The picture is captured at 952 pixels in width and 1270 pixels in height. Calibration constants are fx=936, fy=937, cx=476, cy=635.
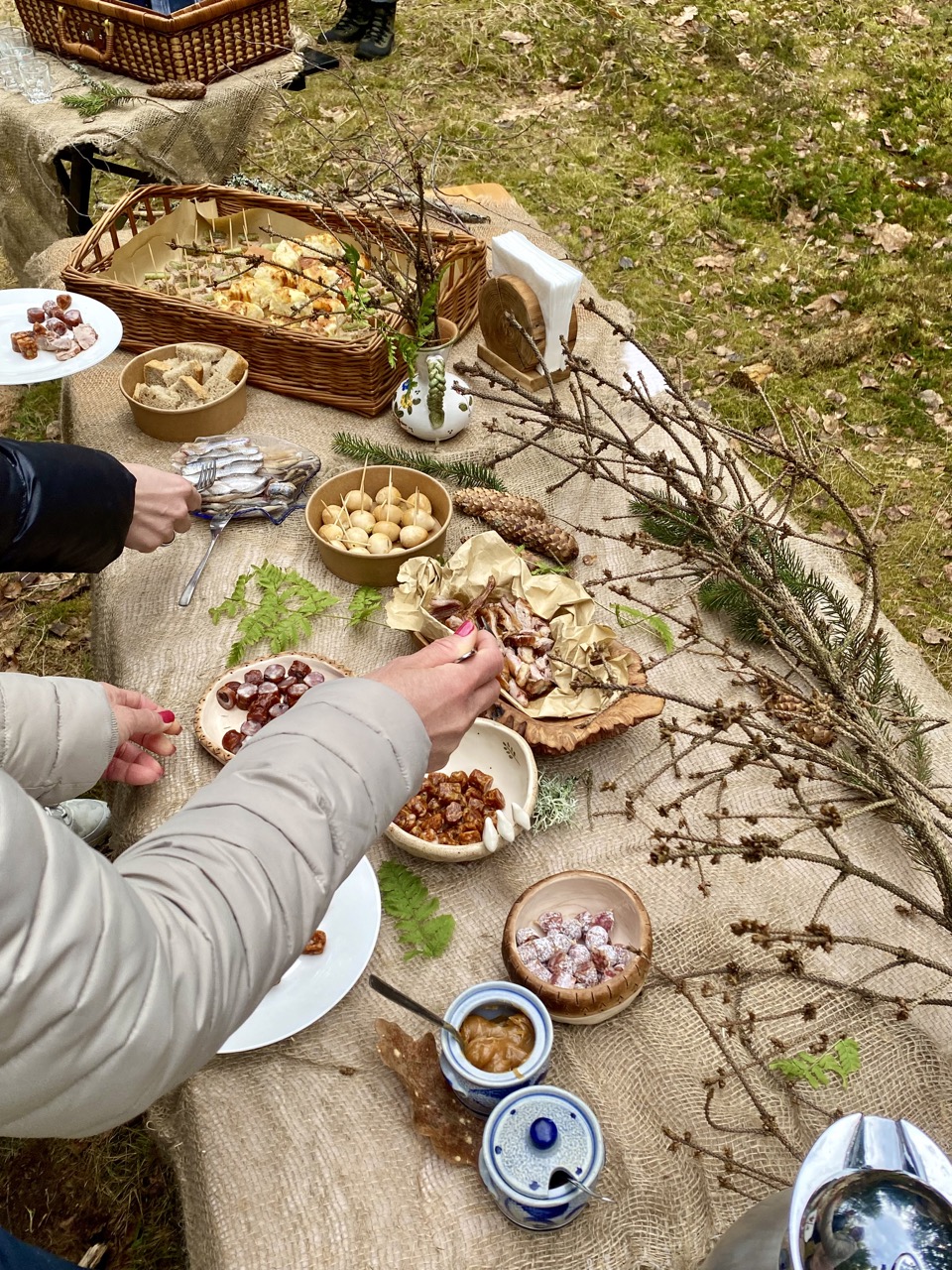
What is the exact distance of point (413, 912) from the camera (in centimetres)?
192

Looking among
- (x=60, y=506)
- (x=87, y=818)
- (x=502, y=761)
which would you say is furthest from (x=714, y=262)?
(x=87, y=818)

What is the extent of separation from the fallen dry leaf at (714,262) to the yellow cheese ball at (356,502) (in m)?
3.53

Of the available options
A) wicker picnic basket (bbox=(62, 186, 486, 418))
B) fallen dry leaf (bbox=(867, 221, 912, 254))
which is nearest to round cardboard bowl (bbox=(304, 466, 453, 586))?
wicker picnic basket (bbox=(62, 186, 486, 418))

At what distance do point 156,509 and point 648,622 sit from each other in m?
1.36

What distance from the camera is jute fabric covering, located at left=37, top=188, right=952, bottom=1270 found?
4.92ft

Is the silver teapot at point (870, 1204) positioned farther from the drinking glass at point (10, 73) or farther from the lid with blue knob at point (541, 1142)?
the drinking glass at point (10, 73)

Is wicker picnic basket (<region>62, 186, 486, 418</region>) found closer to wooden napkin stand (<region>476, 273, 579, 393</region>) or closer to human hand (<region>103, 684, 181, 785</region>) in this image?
wooden napkin stand (<region>476, 273, 579, 393</region>)

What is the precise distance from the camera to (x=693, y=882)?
2018 mm

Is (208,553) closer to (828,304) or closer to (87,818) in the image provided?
(87,818)

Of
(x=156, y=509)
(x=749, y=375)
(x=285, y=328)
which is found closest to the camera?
(x=156, y=509)

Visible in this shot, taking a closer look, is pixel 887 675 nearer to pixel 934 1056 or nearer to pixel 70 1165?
pixel 934 1056

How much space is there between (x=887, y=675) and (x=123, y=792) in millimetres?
1902

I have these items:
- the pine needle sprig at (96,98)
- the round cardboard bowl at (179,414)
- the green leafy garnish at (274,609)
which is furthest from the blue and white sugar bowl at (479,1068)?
the pine needle sprig at (96,98)

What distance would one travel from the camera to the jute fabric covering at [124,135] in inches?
161
